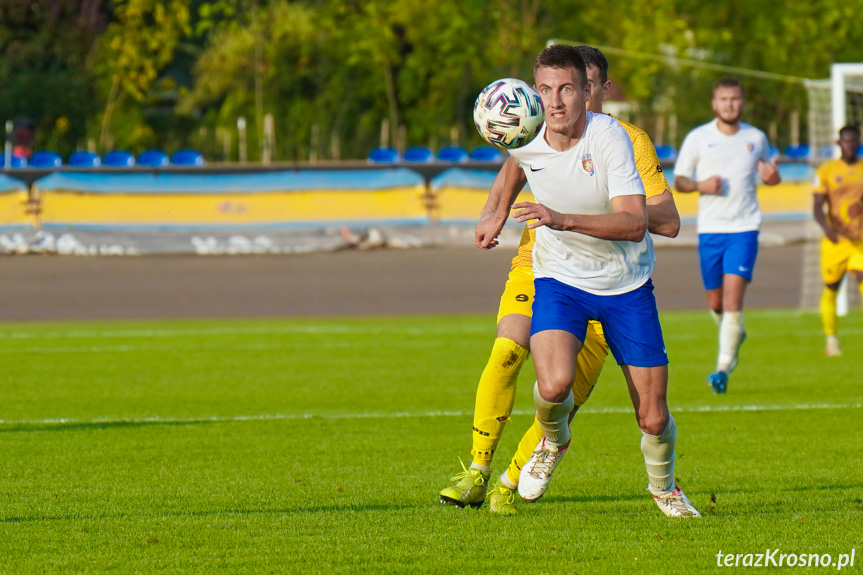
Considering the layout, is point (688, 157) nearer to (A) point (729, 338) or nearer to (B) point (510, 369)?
(A) point (729, 338)

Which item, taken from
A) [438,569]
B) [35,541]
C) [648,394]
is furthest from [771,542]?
[35,541]

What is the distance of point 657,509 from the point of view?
5.97m

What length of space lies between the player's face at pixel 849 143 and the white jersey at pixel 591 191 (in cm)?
748

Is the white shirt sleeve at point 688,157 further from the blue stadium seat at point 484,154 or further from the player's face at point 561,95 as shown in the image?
the blue stadium seat at point 484,154

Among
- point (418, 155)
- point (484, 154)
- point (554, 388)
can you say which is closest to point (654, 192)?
point (554, 388)

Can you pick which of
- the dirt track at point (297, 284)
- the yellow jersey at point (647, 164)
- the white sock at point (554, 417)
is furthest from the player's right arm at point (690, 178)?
the dirt track at point (297, 284)

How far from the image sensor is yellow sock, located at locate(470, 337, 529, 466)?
604 cm

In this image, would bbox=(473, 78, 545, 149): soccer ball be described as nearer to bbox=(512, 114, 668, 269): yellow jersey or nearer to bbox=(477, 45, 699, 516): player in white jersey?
bbox=(477, 45, 699, 516): player in white jersey

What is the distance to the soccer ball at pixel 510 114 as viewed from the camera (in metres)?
5.49

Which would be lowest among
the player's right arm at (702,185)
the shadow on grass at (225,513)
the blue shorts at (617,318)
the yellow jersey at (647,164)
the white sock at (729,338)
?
the white sock at (729,338)

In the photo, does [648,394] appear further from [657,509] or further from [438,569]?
[438,569]

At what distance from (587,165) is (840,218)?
797 cm

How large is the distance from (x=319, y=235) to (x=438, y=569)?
16917 mm

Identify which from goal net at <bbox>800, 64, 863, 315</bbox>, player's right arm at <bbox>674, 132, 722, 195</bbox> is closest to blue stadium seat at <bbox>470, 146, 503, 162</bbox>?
goal net at <bbox>800, 64, 863, 315</bbox>
